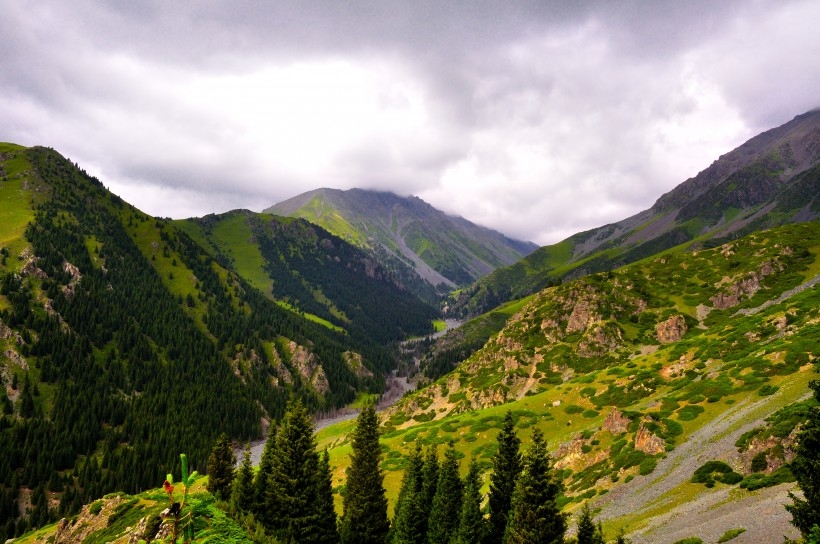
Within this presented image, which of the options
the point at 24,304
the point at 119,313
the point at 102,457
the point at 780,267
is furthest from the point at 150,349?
the point at 780,267

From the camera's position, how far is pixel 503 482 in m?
37.2

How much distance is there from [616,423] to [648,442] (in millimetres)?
7633

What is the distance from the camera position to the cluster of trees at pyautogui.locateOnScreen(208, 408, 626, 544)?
84.8ft

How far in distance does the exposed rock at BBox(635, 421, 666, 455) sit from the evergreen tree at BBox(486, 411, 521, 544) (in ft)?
54.5

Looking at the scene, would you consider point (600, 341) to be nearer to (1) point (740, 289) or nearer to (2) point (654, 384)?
(1) point (740, 289)

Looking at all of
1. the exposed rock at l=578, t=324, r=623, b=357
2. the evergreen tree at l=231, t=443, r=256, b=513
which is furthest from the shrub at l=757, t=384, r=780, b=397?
the exposed rock at l=578, t=324, r=623, b=357

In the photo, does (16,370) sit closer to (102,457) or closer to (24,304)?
(24,304)

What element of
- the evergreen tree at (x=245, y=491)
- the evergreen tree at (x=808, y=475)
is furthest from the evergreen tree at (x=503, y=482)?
the evergreen tree at (x=245, y=491)

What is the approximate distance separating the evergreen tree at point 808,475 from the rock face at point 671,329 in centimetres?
10172

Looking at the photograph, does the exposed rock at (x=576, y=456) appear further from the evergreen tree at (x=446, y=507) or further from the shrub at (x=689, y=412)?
the evergreen tree at (x=446, y=507)

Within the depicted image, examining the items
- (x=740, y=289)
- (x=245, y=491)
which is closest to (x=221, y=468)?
(x=245, y=491)

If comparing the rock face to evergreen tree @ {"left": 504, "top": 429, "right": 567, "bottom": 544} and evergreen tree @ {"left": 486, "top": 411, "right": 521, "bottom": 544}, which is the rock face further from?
evergreen tree @ {"left": 504, "top": 429, "right": 567, "bottom": 544}

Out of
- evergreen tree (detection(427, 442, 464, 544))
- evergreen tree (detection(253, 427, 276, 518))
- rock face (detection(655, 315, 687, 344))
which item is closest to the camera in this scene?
evergreen tree (detection(427, 442, 464, 544))

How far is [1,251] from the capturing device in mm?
183000
